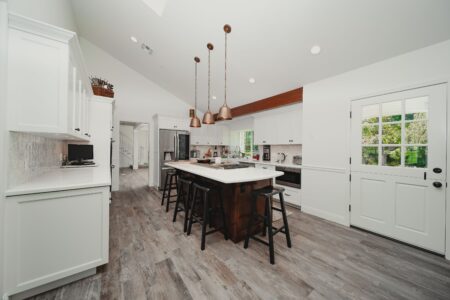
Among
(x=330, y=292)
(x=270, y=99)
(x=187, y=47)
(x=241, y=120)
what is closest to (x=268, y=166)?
(x=270, y=99)

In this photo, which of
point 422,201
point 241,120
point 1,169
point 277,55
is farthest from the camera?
point 241,120

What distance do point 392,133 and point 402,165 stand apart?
18.1 inches

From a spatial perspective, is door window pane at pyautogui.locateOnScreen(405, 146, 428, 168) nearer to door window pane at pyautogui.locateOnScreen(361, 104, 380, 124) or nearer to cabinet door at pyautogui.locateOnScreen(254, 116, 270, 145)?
door window pane at pyautogui.locateOnScreen(361, 104, 380, 124)

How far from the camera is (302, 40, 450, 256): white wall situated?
6.88ft

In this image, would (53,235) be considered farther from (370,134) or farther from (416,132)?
(416,132)

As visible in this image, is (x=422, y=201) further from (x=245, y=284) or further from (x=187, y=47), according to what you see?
(x=187, y=47)

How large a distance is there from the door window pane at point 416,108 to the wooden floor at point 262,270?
1.71 m

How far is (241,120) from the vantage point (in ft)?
19.3

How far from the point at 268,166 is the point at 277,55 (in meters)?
2.44

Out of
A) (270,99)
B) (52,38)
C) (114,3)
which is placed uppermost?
(114,3)

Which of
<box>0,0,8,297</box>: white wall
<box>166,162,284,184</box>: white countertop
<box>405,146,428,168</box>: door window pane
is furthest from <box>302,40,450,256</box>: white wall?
<box>0,0,8,297</box>: white wall

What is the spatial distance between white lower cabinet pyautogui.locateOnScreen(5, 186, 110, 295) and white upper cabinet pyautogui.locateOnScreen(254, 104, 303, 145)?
3.65m

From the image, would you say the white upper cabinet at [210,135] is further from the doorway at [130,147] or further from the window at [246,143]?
the doorway at [130,147]

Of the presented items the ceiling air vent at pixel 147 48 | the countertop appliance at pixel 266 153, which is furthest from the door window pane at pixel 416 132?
the ceiling air vent at pixel 147 48
